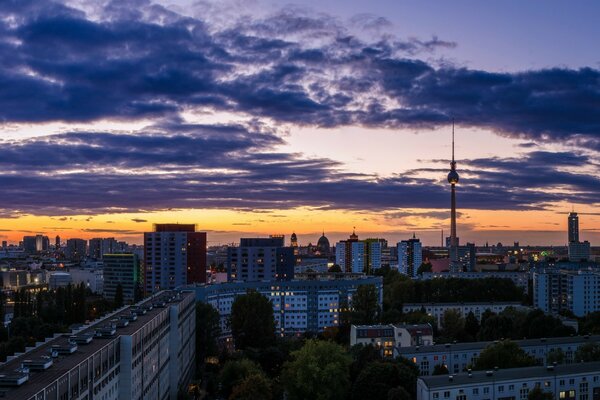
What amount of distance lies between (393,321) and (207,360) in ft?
48.4

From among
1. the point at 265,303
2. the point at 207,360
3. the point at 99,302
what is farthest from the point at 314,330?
the point at 99,302

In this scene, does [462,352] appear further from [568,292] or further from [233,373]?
[568,292]

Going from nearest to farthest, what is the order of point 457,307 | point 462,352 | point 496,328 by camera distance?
1. point 462,352
2. point 496,328
3. point 457,307

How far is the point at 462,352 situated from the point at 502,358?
472 cm

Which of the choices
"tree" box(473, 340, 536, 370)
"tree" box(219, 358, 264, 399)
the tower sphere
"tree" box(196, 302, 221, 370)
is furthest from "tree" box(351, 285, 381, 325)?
the tower sphere

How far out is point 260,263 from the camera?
7369 cm

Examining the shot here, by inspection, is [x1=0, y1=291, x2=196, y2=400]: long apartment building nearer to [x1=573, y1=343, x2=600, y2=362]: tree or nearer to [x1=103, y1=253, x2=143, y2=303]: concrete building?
[x1=573, y1=343, x2=600, y2=362]: tree

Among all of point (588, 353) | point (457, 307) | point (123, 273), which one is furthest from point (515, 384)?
point (123, 273)

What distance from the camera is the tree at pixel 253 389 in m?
28.7

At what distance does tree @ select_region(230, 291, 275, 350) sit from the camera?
45812 mm

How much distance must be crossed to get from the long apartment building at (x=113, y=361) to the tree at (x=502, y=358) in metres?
15.0

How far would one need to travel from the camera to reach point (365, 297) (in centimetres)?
5431

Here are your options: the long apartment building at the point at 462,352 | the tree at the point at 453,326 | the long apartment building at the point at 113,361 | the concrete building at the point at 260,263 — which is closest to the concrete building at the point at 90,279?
the concrete building at the point at 260,263

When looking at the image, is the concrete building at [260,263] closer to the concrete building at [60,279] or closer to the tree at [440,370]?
the concrete building at [60,279]
